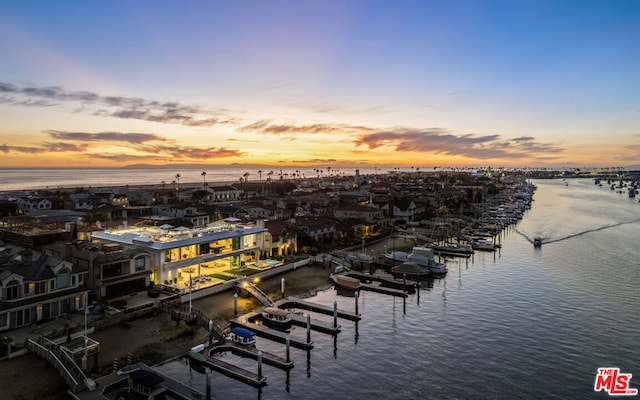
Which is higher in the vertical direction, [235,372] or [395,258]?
[395,258]

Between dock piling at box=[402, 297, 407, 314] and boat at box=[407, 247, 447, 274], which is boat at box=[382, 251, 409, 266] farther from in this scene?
dock piling at box=[402, 297, 407, 314]

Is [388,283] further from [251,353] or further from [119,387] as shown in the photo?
[119,387]

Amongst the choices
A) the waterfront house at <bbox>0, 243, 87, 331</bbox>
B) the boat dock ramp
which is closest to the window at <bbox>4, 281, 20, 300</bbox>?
the waterfront house at <bbox>0, 243, 87, 331</bbox>

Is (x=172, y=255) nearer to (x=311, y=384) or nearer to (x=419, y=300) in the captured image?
(x=311, y=384)

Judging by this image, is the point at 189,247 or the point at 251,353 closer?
the point at 251,353

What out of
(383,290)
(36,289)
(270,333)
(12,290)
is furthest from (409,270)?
(12,290)

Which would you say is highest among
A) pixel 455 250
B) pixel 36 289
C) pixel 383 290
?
pixel 36 289

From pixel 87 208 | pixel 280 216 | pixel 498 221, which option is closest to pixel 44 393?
pixel 280 216

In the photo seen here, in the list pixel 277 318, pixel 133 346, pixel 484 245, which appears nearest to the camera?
pixel 133 346
